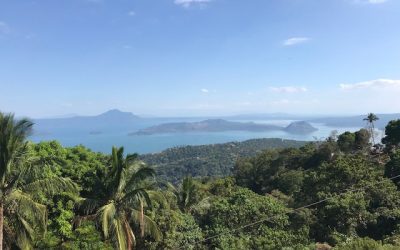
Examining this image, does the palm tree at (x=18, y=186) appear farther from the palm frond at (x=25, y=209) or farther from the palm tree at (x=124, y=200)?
the palm tree at (x=124, y=200)

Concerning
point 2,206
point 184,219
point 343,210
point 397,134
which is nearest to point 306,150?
point 397,134

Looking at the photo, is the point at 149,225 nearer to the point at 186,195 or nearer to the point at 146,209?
the point at 146,209

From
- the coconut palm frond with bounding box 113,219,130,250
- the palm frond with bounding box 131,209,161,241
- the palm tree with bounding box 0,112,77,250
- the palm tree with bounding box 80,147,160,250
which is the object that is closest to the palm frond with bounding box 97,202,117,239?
the palm tree with bounding box 80,147,160,250

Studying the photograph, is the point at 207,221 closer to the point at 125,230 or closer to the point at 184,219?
the point at 184,219

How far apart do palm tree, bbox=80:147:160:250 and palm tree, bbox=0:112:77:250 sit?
6.29 ft

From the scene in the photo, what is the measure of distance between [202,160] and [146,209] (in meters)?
116

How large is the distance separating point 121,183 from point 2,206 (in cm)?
388

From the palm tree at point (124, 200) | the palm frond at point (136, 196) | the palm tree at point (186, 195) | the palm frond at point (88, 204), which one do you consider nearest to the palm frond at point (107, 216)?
the palm tree at point (124, 200)

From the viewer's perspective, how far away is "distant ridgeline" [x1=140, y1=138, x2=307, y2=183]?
367ft

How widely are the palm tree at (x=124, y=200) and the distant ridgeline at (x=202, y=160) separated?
7480 cm

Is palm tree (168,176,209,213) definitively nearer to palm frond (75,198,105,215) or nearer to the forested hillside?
the forested hillside

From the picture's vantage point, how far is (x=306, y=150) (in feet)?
157

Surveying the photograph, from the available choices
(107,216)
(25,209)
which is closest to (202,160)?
(107,216)

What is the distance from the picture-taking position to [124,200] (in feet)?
39.4
